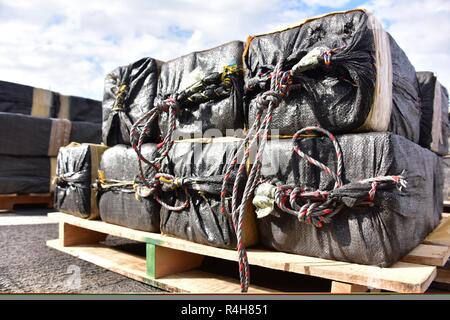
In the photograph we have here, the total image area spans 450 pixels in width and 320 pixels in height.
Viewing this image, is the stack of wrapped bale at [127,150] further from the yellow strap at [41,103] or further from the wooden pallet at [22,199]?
the yellow strap at [41,103]

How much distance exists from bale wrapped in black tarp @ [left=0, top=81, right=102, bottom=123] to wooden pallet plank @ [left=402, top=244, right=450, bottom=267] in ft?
19.2

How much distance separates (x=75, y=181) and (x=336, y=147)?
195 centimetres

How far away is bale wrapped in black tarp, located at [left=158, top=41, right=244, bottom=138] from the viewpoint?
193 centimetres

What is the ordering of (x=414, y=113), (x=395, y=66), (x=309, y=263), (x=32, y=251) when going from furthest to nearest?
(x=32, y=251) < (x=414, y=113) < (x=395, y=66) < (x=309, y=263)

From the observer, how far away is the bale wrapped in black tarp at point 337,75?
154 cm

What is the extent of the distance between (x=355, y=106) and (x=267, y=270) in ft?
3.96

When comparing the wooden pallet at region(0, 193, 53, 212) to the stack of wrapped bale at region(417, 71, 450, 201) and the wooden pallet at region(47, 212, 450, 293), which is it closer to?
the wooden pallet at region(47, 212, 450, 293)

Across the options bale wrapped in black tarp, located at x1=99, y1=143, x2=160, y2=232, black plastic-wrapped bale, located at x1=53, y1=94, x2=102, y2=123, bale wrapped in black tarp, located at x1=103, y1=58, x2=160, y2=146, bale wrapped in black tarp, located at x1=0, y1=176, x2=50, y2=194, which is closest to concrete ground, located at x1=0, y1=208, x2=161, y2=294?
bale wrapped in black tarp, located at x1=99, y1=143, x2=160, y2=232

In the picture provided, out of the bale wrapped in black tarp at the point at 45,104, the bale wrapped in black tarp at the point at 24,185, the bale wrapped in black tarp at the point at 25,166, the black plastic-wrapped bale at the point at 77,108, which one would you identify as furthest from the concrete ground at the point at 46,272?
the black plastic-wrapped bale at the point at 77,108

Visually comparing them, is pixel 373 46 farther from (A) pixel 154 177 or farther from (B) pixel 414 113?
(A) pixel 154 177

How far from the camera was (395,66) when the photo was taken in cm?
181

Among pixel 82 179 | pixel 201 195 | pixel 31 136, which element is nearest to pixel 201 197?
pixel 201 195

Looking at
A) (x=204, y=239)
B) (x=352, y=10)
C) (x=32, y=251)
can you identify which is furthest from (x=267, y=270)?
(x=32, y=251)

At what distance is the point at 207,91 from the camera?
199 cm
